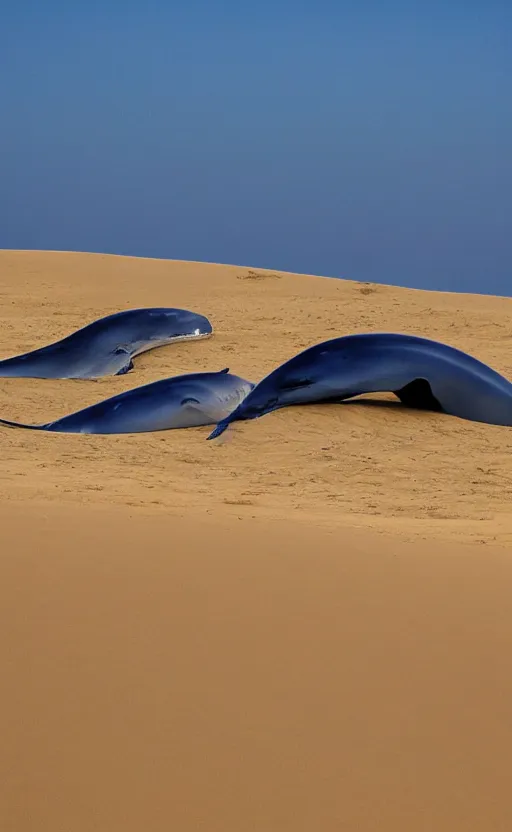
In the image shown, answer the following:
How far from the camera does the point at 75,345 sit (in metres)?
11.9

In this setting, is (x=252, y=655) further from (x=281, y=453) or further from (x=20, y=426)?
(x=20, y=426)

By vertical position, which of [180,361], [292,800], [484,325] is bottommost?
[292,800]

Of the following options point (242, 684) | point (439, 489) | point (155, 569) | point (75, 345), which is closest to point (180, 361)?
point (75, 345)

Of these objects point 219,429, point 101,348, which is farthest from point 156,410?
point 101,348

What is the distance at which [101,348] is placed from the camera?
12.1m

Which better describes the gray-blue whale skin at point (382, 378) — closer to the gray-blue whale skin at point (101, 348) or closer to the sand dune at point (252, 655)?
the sand dune at point (252, 655)

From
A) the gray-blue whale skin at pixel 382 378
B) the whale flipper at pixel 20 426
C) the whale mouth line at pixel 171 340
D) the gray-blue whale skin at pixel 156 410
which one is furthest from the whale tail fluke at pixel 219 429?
the whale mouth line at pixel 171 340

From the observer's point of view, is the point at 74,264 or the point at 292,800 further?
the point at 74,264

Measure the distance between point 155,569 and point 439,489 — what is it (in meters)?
3.19

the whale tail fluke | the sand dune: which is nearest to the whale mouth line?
the whale tail fluke

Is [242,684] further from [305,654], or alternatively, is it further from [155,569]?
[155,569]

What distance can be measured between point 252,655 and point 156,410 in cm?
576

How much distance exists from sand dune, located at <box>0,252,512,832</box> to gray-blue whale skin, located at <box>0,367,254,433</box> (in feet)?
6.73

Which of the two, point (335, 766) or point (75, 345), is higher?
point (75, 345)
